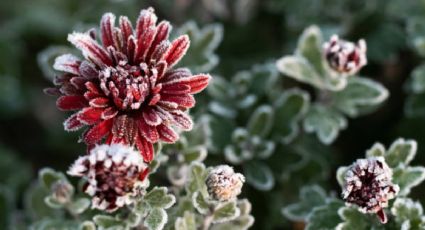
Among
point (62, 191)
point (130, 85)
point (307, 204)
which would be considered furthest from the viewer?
point (307, 204)

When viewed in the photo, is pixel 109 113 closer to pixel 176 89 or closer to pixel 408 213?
pixel 176 89

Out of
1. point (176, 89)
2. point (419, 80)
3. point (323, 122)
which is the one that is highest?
point (419, 80)

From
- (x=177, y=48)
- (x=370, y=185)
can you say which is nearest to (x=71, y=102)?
(x=177, y=48)

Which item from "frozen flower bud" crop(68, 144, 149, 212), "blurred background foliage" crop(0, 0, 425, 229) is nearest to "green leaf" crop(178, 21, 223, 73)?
"blurred background foliage" crop(0, 0, 425, 229)

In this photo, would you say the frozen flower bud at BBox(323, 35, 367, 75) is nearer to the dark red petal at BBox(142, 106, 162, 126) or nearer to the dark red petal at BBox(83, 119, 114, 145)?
the dark red petal at BBox(142, 106, 162, 126)

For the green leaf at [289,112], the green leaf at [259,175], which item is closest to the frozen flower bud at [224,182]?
the green leaf at [259,175]

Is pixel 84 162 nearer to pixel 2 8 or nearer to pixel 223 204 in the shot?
pixel 223 204

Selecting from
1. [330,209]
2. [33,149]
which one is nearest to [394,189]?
[330,209]
